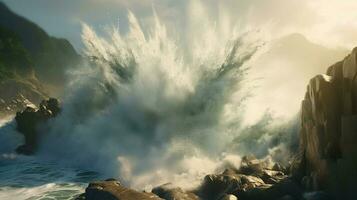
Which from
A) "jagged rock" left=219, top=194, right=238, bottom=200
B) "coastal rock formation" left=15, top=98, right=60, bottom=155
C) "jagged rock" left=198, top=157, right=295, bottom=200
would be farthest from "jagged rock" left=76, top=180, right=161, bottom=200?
"coastal rock formation" left=15, top=98, right=60, bottom=155

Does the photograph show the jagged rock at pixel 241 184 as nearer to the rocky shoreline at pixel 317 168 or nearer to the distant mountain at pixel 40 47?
the rocky shoreline at pixel 317 168

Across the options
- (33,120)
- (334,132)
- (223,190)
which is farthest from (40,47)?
(334,132)

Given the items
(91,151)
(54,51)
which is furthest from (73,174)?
(54,51)

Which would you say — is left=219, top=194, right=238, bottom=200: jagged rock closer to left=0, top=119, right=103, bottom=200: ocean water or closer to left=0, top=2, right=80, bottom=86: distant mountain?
left=0, top=119, right=103, bottom=200: ocean water

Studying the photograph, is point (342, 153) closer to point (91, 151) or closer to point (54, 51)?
point (91, 151)

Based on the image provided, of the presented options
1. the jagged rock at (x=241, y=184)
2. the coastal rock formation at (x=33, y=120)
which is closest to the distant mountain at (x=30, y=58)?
the coastal rock formation at (x=33, y=120)

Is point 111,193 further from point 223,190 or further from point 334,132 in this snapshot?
point 334,132
